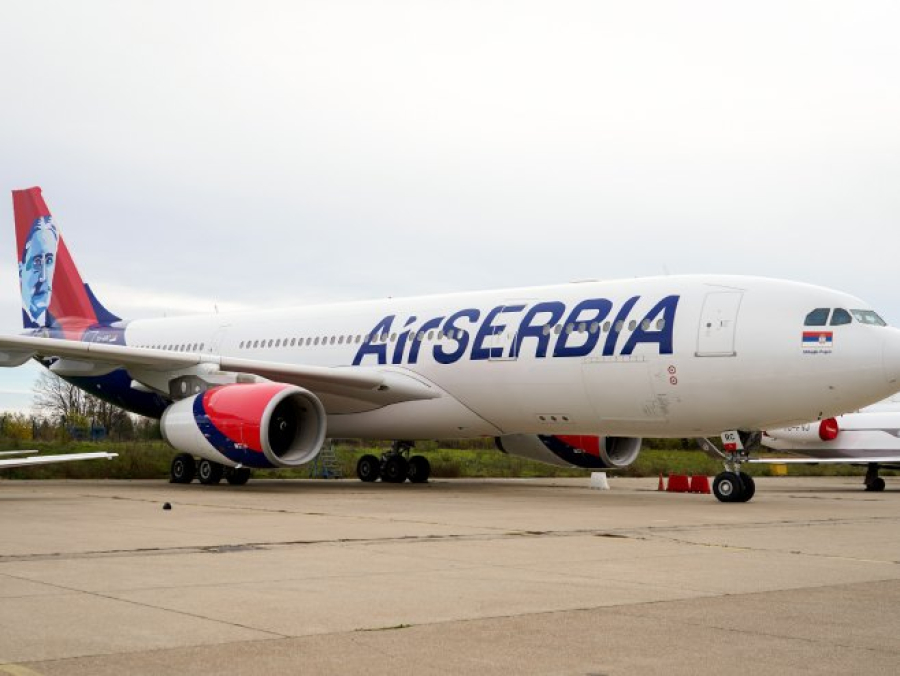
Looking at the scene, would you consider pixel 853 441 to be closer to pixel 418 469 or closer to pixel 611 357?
pixel 418 469

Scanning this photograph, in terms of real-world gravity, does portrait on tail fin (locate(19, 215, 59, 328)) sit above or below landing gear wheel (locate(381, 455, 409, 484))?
above

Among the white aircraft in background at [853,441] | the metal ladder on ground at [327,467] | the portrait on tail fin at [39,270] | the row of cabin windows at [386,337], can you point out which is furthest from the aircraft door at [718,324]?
the portrait on tail fin at [39,270]

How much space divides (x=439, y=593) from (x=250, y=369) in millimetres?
12521

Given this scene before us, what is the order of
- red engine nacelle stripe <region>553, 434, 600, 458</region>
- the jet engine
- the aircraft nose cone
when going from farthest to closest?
the jet engine, red engine nacelle stripe <region>553, 434, 600, 458</region>, the aircraft nose cone

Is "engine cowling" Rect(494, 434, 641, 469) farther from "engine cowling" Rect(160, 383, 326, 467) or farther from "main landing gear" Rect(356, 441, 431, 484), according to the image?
"engine cowling" Rect(160, 383, 326, 467)

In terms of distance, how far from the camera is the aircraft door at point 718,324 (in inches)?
582

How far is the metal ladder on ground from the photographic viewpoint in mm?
24422

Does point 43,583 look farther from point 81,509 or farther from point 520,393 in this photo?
point 520,393

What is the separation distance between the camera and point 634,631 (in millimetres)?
5273

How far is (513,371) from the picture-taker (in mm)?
17016

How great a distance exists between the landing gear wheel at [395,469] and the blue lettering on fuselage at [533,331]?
2391 mm

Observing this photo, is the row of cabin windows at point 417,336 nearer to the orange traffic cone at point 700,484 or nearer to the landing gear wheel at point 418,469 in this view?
the landing gear wheel at point 418,469

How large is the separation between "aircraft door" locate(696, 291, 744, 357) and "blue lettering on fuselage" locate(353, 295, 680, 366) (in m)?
0.46

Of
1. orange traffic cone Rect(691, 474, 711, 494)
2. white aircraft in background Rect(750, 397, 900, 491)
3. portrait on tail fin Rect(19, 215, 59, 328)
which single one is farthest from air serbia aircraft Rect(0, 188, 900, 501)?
white aircraft in background Rect(750, 397, 900, 491)
